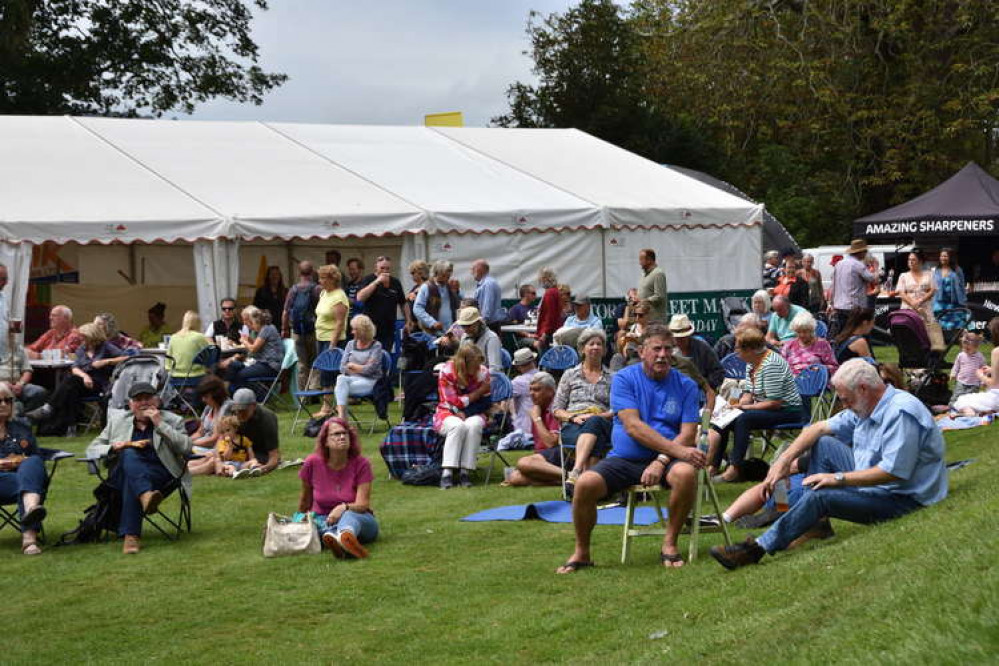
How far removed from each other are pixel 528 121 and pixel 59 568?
1577 inches

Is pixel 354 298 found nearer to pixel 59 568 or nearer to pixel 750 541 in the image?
pixel 59 568

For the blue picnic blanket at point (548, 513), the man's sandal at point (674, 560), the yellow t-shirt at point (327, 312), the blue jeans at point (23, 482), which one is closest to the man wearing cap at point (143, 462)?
the blue jeans at point (23, 482)

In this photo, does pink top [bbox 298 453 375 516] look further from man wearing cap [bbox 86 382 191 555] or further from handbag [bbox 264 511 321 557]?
man wearing cap [bbox 86 382 191 555]

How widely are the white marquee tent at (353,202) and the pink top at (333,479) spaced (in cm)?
852

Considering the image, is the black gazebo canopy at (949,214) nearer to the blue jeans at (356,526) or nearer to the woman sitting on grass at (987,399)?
the woman sitting on grass at (987,399)

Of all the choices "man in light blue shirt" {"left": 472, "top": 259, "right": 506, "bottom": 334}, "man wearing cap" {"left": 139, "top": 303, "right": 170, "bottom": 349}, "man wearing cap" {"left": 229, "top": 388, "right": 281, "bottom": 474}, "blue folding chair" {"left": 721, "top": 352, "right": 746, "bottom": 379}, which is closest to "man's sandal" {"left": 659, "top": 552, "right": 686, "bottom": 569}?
"blue folding chair" {"left": 721, "top": 352, "right": 746, "bottom": 379}

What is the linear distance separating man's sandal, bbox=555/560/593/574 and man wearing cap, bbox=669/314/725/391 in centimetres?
358

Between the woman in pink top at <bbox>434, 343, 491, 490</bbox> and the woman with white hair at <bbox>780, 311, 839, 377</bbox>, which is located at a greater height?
the woman with white hair at <bbox>780, 311, 839, 377</bbox>

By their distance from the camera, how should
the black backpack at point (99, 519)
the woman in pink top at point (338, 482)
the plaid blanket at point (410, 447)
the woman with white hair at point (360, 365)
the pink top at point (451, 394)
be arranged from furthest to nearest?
the woman with white hair at point (360, 365), the plaid blanket at point (410, 447), the pink top at point (451, 394), the black backpack at point (99, 519), the woman in pink top at point (338, 482)

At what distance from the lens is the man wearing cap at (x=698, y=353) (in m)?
11.0

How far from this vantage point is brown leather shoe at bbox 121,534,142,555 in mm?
8836

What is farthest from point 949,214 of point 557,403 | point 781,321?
point 557,403

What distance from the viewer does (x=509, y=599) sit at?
23.2ft

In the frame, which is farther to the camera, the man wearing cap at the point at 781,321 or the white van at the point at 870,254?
the white van at the point at 870,254
